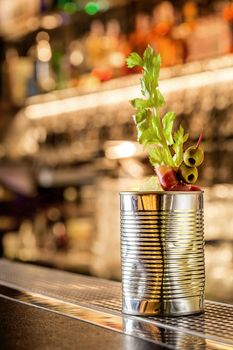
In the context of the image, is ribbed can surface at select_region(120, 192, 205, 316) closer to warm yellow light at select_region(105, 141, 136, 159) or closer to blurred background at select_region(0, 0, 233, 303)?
blurred background at select_region(0, 0, 233, 303)

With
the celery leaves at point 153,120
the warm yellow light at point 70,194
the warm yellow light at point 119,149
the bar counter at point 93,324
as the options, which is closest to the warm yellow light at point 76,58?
the warm yellow light at point 119,149

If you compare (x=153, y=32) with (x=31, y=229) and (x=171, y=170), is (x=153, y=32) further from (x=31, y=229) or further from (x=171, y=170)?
(x=171, y=170)

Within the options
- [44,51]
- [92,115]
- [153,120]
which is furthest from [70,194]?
[153,120]

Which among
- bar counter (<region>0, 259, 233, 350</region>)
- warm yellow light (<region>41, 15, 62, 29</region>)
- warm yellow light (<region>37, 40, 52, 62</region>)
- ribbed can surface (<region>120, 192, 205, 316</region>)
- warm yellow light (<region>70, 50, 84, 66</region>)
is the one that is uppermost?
warm yellow light (<region>41, 15, 62, 29</region>)

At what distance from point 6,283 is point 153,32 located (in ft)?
7.82

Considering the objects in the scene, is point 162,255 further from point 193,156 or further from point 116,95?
point 116,95

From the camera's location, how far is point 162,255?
4.14 feet

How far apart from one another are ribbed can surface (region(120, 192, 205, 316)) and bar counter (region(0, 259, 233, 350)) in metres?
0.03

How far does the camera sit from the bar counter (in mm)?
1075

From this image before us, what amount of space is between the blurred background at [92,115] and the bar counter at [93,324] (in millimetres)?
1480

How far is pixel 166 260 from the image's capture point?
126cm

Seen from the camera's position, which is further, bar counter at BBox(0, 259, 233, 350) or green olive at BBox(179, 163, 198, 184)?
green olive at BBox(179, 163, 198, 184)

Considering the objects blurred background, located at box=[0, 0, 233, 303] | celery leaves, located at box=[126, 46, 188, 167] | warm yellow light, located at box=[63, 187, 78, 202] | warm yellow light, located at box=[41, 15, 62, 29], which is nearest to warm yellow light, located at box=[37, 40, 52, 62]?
blurred background, located at box=[0, 0, 233, 303]

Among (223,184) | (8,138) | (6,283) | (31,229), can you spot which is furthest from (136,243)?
(8,138)
